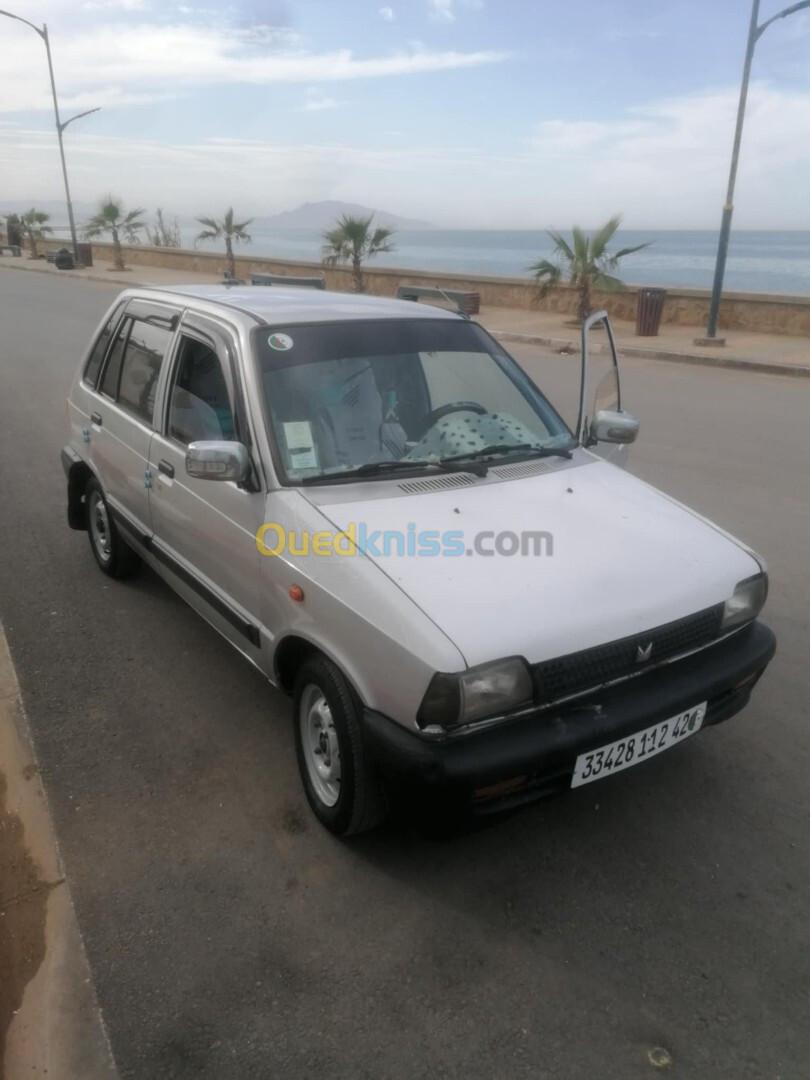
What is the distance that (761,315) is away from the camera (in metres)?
16.8

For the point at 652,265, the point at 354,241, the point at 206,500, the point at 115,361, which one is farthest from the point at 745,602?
the point at 652,265

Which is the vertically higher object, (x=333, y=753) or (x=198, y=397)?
(x=198, y=397)

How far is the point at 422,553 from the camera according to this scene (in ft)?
8.89

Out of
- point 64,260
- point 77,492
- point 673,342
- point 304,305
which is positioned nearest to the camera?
point 304,305

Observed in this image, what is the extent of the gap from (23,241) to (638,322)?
38.9 meters

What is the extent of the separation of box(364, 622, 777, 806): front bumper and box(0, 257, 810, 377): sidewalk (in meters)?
11.8

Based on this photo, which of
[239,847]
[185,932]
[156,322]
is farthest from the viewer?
[156,322]

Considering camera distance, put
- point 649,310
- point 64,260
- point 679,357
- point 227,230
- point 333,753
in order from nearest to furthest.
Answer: point 333,753, point 679,357, point 649,310, point 227,230, point 64,260

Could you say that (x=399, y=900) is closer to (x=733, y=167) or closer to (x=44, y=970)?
(x=44, y=970)

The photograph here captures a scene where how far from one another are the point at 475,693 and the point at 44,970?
5.02ft

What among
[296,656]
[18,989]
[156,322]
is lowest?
[18,989]

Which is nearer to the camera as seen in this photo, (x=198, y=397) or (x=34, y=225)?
(x=198, y=397)

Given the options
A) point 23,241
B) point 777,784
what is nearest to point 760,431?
point 777,784

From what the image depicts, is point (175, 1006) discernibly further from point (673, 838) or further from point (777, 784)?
point (777, 784)
